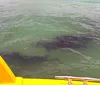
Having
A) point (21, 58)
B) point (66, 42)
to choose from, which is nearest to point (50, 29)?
point (66, 42)

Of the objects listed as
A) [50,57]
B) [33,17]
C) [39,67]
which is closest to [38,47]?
[50,57]

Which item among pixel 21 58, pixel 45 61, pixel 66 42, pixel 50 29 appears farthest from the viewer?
pixel 50 29

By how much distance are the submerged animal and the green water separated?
273 mm

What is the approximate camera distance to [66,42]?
9523 mm

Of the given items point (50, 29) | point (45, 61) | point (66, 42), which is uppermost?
point (50, 29)

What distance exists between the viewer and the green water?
7.52 m

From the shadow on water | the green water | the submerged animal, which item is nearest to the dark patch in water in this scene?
the shadow on water

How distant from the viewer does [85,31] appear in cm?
1091

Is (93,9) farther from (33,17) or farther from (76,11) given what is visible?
(33,17)

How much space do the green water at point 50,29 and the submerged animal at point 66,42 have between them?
0.89 ft

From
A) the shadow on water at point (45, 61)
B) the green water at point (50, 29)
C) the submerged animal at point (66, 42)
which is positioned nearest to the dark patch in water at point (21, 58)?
the shadow on water at point (45, 61)

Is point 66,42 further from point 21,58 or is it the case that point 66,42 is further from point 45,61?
point 21,58

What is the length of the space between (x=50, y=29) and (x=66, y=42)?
1.81 metres

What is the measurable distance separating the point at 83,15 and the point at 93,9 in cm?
157
